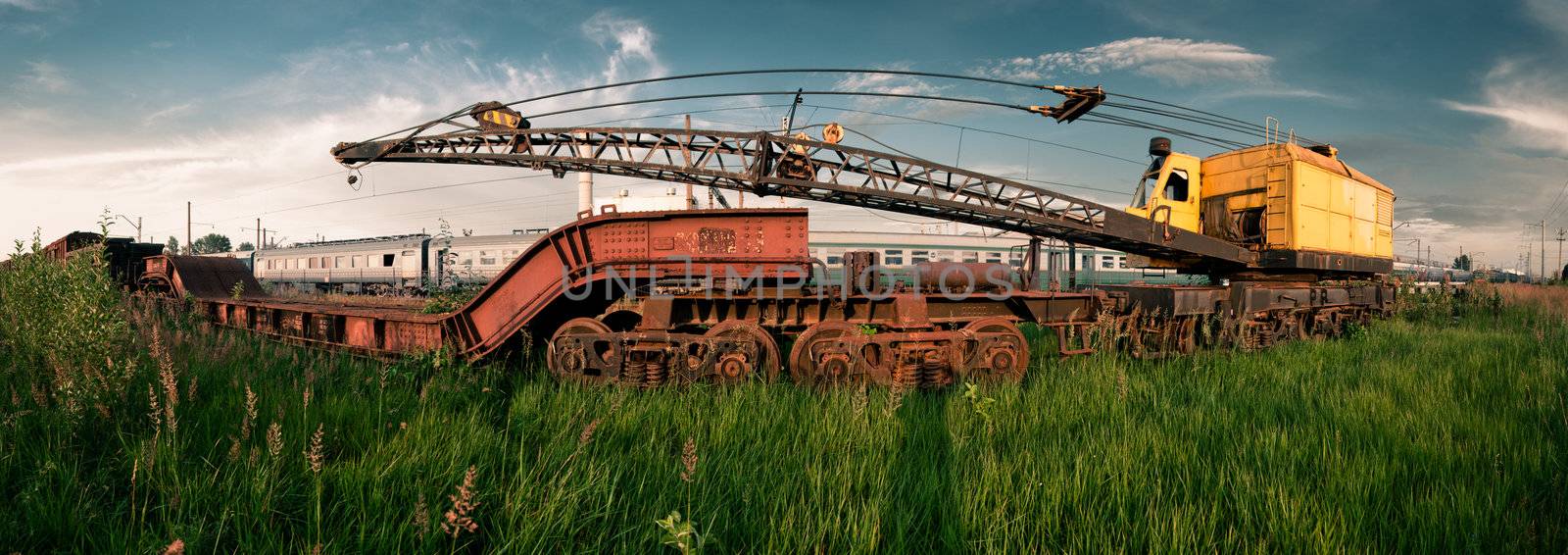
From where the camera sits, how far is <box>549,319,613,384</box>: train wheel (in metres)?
5.48

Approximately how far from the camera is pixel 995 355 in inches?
229

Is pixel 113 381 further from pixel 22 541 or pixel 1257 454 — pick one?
pixel 1257 454

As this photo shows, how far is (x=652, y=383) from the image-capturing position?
5.35 meters

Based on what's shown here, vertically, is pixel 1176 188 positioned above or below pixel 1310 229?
above

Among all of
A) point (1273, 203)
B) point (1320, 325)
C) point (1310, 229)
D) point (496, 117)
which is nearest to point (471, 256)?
point (496, 117)

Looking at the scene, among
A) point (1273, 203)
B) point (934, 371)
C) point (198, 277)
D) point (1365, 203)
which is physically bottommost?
point (934, 371)

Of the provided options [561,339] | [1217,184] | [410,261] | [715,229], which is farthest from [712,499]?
[410,261]

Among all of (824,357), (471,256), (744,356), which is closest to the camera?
(744,356)

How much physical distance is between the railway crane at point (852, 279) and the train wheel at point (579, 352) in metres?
0.02

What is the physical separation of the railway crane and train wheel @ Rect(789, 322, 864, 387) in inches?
0.9

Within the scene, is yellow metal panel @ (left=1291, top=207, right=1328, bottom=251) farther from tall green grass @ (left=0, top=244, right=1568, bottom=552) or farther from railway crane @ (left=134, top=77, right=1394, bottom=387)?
tall green grass @ (left=0, top=244, right=1568, bottom=552)

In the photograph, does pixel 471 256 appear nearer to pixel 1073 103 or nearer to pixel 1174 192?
pixel 1073 103

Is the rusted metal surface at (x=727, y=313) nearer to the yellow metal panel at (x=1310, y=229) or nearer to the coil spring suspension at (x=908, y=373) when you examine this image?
the coil spring suspension at (x=908, y=373)

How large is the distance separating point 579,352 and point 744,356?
1706 mm
